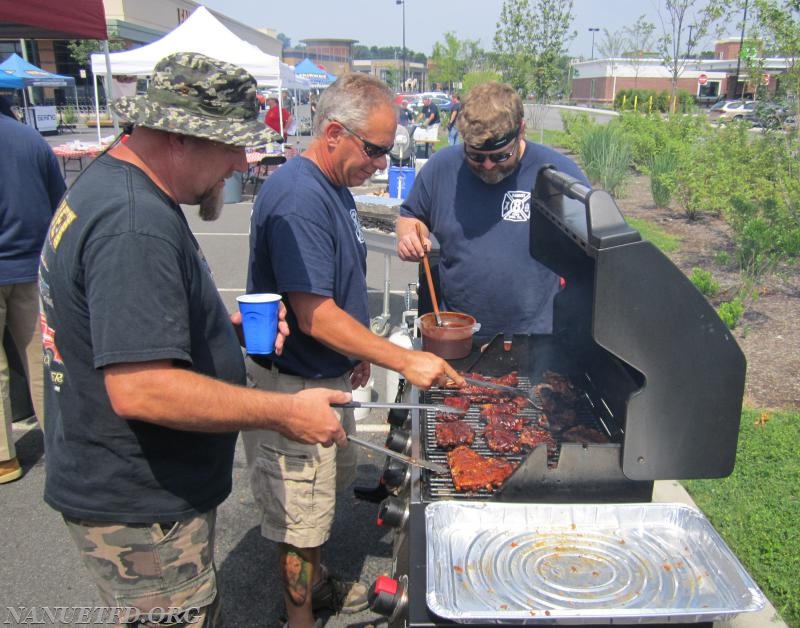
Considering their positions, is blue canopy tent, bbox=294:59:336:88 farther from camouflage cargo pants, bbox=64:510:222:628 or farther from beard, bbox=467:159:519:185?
camouflage cargo pants, bbox=64:510:222:628

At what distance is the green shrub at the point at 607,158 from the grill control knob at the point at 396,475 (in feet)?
34.2

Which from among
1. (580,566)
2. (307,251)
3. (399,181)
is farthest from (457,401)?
(399,181)

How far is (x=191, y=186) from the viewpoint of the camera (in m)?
1.70

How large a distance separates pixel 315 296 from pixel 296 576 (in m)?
1.15

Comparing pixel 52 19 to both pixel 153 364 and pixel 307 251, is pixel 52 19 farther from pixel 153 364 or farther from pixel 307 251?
pixel 153 364

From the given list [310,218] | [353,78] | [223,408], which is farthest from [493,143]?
[223,408]

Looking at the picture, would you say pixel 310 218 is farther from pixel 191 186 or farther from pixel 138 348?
pixel 138 348

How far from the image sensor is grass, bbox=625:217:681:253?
28.4ft

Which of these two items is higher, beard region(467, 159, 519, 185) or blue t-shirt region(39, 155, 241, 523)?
beard region(467, 159, 519, 185)

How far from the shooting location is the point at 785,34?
19.3ft

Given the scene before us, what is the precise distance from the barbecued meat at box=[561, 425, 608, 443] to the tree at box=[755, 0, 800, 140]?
214 inches

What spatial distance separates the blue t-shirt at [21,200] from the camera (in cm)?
371

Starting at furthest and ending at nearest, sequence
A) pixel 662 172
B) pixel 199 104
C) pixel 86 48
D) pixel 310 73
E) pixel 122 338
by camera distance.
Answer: pixel 86 48, pixel 310 73, pixel 662 172, pixel 199 104, pixel 122 338

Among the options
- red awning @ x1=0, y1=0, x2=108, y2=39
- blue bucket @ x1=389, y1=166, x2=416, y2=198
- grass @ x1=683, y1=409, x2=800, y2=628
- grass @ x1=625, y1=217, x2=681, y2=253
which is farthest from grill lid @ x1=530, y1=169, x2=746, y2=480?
grass @ x1=625, y1=217, x2=681, y2=253
